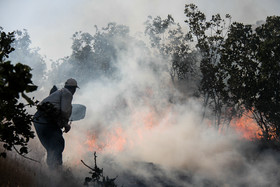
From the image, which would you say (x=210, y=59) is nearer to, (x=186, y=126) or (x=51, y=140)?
(x=186, y=126)

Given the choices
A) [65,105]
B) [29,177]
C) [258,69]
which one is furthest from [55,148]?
[258,69]

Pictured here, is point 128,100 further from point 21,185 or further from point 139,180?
point 21,185

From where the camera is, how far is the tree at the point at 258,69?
944 centimetres

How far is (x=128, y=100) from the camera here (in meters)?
22.4

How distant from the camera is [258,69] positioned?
1010 centimetres

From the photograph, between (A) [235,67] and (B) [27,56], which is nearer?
(A) [235,67]

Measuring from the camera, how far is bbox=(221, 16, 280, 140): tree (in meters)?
9.44

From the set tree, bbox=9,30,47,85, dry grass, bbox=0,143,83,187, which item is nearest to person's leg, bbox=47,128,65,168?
dry grass, bbox=0,143,83,187

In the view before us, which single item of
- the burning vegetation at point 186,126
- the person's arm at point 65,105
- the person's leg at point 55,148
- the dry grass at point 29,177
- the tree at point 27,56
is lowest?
the dry grass at point 29,177

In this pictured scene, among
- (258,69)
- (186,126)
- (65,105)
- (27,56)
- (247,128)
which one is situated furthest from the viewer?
(27,56)

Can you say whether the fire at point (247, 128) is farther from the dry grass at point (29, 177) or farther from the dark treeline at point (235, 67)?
the dry grass at point (29, 177)

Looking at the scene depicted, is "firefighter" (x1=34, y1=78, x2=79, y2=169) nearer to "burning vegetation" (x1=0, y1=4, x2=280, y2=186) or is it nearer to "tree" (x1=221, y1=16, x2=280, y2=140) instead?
"burning vegetation" (x1=0, y1=4, x2=280, y2=186)

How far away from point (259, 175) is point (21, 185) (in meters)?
7.48

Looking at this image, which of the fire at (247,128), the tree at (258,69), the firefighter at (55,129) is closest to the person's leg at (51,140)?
the firefighter at (55,129)
